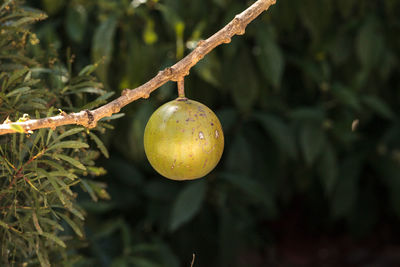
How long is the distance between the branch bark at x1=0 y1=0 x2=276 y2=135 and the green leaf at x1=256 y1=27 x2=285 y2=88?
1.14 meters

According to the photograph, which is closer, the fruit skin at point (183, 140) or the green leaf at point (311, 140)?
the fruit skin at point (183, 140)

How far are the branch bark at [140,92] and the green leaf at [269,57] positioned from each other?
3.74 feet

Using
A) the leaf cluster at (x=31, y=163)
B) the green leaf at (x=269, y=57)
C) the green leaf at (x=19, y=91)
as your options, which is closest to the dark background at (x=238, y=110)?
the green leaf at (x=269, y=57)

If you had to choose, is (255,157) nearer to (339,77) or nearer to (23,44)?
(339,77)

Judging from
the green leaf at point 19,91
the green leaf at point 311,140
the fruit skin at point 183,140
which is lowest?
the fruit skin at point 183,140

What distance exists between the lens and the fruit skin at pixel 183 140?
0.70 meters

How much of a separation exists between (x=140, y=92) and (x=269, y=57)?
1.29m

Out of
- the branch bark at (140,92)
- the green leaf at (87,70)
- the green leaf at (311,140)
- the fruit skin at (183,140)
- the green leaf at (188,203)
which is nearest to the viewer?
the branch bark at (140,92)

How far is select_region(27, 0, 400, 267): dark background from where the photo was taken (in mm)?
1850

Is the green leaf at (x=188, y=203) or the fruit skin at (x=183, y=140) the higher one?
the green leaf at (x=188, y=203)

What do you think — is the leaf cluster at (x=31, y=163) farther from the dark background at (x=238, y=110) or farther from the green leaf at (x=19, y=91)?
the dark background at (x=238, y=110)

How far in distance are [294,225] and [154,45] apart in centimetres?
155

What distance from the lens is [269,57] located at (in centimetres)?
189

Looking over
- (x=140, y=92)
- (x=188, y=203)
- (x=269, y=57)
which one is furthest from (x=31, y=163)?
(x=269, y=57)
